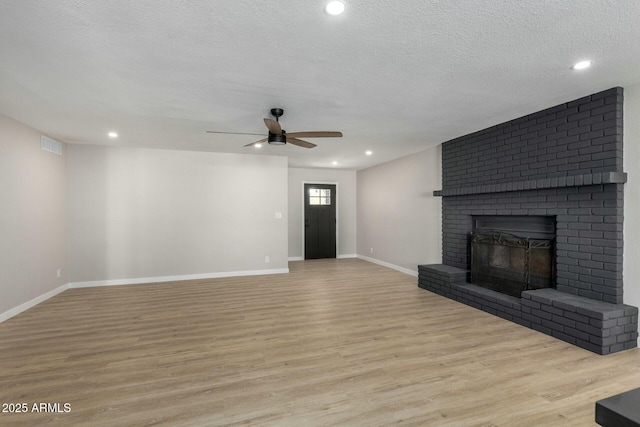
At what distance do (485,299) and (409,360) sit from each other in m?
1.89

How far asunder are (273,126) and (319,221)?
17.1 ft

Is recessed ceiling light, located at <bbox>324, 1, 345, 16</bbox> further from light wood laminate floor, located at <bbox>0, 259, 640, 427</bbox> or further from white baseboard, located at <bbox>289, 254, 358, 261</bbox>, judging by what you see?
white baseboard, located at <bbox>289, 254, 358, 261</bbox>

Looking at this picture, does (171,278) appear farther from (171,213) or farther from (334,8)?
(334,8)

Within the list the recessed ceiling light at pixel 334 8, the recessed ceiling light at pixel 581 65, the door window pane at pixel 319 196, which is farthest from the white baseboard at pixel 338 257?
the recessed ceiling light at pixel 334 8

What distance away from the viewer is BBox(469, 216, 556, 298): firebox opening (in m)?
3.63

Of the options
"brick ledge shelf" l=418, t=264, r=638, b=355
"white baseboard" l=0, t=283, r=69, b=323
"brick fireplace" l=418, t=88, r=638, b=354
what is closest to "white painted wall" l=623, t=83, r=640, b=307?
"brick fireplace" l=418, t=88, r=638, b=354

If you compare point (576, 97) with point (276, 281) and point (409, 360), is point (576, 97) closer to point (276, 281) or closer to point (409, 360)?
point (409, 360)

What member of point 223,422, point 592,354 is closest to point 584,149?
point 592,354

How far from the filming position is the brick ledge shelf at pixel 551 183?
2818mm

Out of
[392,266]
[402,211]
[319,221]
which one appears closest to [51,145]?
[319,221]

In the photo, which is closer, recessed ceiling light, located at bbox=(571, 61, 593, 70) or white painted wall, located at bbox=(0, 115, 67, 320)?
recessed ceiling light, located at bbox=(571, 61, 593, 70)

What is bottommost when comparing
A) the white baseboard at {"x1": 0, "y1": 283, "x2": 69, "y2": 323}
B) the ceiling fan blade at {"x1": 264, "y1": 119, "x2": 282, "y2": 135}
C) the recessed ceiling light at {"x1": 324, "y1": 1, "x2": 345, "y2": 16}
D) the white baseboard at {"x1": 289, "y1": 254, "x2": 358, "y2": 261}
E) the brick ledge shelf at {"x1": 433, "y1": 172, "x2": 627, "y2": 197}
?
the white baseboard at {"x1": 289, "y1": 254, "x2": 358, "y2": 261}

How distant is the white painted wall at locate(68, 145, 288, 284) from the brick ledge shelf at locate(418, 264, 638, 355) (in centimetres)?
411

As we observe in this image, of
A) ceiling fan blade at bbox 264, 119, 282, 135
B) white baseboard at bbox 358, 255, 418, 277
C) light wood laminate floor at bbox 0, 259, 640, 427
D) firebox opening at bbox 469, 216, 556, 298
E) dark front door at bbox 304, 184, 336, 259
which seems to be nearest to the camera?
light wood laminate floor at bbox 0, 259, 640, 427
